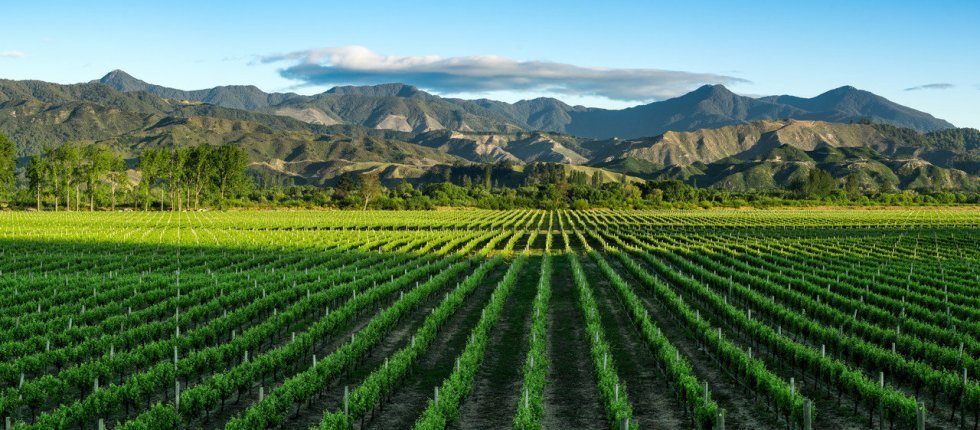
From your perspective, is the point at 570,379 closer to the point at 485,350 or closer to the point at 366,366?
the point at 485,350

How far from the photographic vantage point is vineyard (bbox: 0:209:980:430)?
15.0 metres

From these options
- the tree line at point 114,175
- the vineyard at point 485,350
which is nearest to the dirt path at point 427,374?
the vineyard at point 485,350

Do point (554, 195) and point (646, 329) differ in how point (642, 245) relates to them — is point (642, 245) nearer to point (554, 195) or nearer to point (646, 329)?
point (646, 329)

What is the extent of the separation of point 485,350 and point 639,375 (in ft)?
15.1

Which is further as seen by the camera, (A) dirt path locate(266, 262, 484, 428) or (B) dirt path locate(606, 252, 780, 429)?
(A) dirt path locate(266, 262, 484, 428)

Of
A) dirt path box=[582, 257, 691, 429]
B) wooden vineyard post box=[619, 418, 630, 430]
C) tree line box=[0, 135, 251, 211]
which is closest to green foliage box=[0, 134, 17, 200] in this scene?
tree line box=[0, 135, 251, 211]

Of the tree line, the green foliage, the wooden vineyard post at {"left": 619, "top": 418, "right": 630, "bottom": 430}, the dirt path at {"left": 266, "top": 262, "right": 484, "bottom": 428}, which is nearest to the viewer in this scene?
the wooden vineyard post at {"left": 619, "top": 418, "right": 630, "bottom": 430}

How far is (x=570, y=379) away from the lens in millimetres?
18547

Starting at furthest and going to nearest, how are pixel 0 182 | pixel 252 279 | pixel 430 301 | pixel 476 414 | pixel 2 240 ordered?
pixel 0 182, pixel 2 240, pixel 252 279, pixel 430 301, pixel 476 414

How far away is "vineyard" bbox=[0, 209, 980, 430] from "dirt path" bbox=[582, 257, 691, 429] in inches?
3.8

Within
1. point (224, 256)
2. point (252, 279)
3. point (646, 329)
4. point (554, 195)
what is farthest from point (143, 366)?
point (554, 195)

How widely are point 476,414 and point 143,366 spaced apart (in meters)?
8.43

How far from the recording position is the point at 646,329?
21.9 metres

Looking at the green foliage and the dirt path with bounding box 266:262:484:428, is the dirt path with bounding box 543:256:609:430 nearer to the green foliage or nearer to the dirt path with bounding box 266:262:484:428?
the dirt path with bounding box 266:262:484:428
